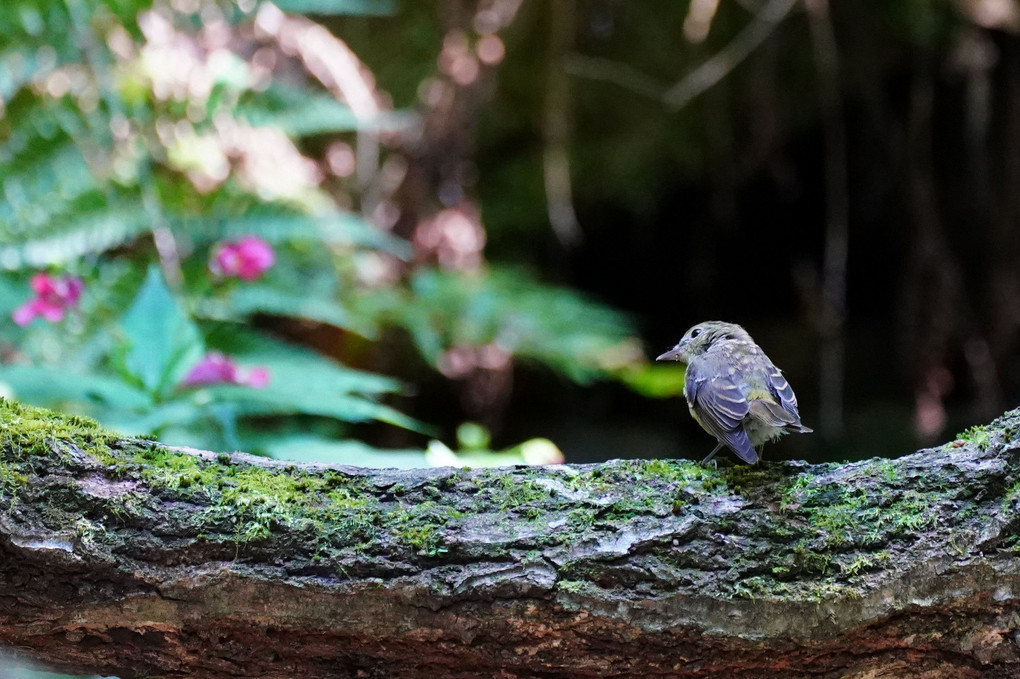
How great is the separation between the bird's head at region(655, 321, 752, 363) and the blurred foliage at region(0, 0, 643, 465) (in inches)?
27.8

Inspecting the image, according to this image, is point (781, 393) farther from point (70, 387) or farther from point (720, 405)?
point (70, 387)

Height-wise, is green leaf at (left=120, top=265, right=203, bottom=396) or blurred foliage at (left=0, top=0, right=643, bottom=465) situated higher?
blurred foliage at (left=0, top=0, right=643, bottom=465)

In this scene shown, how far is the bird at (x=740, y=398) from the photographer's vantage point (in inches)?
67.3

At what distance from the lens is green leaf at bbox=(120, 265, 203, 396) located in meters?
2.20

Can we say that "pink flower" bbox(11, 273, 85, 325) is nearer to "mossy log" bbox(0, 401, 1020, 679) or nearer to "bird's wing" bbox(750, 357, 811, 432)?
"mossy log" bbox(0, 401, 1020, 679)

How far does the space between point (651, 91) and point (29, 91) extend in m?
2.97

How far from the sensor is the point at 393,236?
485 cm

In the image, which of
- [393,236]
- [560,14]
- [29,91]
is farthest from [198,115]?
[560,14]

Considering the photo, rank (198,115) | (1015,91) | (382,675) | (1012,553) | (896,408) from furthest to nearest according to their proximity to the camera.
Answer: (896,408)
(1015,91)
(198,115)
(382,675)
(1012,553)

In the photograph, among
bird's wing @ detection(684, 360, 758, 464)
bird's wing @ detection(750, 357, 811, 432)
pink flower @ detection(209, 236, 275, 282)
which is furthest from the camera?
pink flower @ detection(209, 236, 275, 282)

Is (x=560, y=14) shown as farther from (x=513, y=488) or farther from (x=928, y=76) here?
(x=513, y=488)

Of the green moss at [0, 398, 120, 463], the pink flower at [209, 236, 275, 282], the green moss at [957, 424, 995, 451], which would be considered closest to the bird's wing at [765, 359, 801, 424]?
the green moss at [957, 424, 995, 451]

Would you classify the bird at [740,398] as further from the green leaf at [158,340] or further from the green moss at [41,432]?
the green leaf at [158,340]

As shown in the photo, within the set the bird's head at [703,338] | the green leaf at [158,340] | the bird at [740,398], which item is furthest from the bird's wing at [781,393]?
the green leaf at [158,340]
